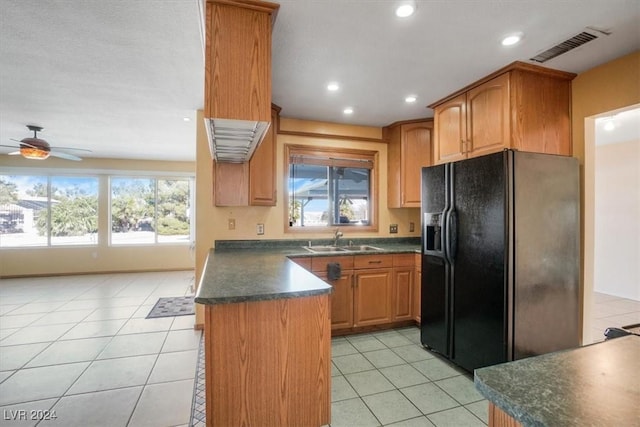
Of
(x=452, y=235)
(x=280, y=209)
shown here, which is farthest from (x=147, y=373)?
(x=452, y=235)

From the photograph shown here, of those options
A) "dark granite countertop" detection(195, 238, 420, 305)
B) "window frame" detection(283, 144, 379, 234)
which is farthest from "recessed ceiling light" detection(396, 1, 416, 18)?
"window frame" detection(283, 144, 379, 234)

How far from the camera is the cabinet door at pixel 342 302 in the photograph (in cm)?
308

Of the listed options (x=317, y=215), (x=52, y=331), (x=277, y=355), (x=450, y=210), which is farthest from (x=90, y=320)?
(x=450, y=210)

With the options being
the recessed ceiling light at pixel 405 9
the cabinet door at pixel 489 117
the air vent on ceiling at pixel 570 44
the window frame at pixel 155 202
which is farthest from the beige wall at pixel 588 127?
the window frame at pixel 155 202

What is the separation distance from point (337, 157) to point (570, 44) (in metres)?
2.37

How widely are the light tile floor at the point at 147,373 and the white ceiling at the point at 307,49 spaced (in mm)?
2443

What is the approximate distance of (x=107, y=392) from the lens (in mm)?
2176

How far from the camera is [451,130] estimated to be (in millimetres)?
2938

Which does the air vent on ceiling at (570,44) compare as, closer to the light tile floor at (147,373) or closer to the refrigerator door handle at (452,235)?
the refrigerator door handle at (452,235)

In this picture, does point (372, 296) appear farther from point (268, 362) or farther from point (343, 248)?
point (268, 362)

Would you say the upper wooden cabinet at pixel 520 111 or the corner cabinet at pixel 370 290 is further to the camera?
the corner cabinet at pixel 370 290

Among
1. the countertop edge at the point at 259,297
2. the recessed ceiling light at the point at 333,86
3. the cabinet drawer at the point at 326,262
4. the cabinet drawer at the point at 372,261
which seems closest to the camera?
the countertop edge at the point at 259,297

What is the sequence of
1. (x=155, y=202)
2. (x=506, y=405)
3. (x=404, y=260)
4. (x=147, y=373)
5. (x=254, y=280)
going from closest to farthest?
(x=506, y=405), (x=254, y=280), (x=147, y=373), (x=404, y=260), (x=155, y=202)

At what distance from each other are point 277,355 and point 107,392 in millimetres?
1602
